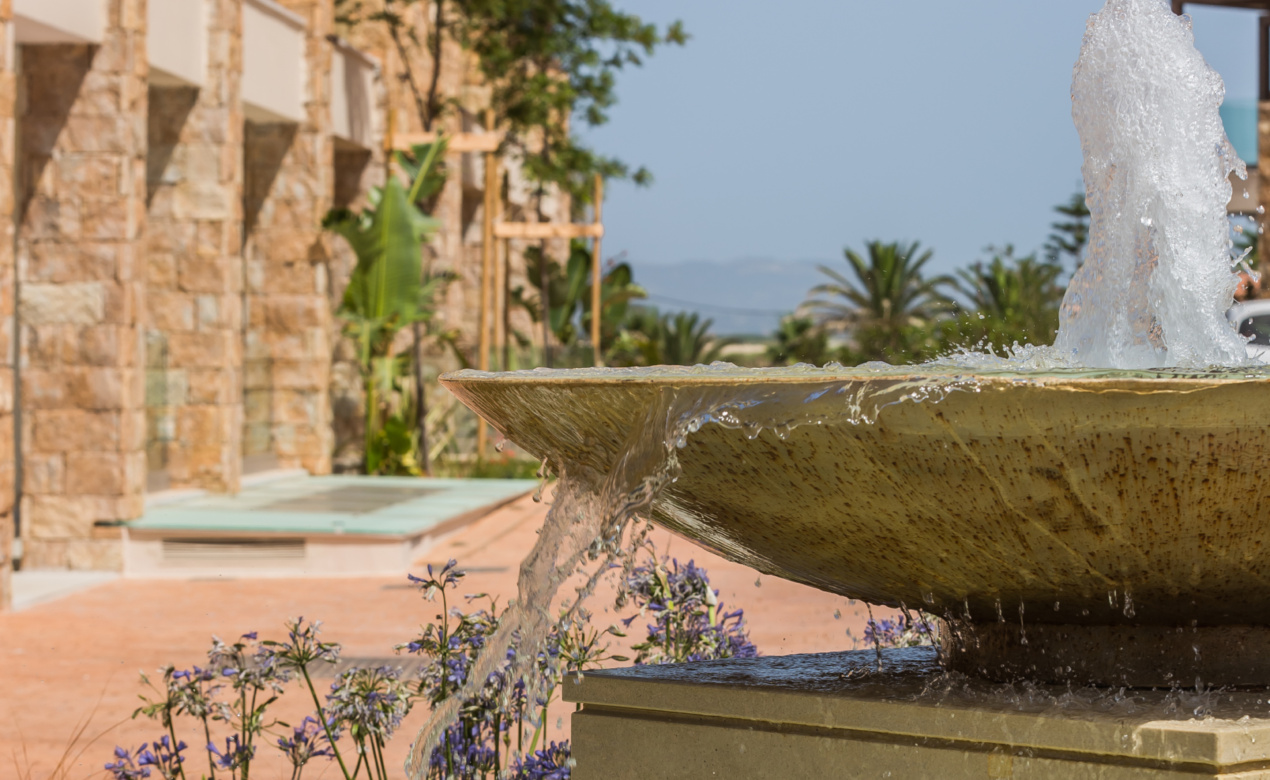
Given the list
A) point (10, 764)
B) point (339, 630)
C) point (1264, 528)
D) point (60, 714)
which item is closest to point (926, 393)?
point (1264, 528)

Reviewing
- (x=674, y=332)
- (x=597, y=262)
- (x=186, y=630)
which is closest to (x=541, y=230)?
(x=597, y=262)

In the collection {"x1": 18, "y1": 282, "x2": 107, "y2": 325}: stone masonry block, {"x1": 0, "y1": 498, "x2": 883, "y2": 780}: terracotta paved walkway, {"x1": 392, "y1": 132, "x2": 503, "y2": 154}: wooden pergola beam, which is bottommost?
{"x1": 0, "y1": 498, "x2": 883, "y2": 780}: terracotta paved walkway

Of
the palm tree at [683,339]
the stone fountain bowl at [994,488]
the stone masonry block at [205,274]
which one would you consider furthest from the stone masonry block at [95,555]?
the palm tree at [683,339]

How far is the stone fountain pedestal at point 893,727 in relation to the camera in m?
1.79

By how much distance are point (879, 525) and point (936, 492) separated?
0.47 feet

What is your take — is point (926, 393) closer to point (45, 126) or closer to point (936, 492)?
point (936, 492)

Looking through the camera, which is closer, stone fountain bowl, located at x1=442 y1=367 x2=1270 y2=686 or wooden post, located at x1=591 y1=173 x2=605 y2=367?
stone fountain bowl, located at x1=442 y1=367 x2=1270 y2=686

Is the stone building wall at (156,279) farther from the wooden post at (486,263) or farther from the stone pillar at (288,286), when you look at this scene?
the wooden post at (486,263)

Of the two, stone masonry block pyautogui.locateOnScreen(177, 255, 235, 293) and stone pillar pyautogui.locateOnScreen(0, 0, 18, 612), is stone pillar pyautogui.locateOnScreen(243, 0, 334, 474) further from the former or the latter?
stone pillar pyautogui.locateOnScreen(0, 0, 18, 612)

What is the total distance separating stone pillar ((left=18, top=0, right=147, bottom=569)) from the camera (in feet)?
28.5

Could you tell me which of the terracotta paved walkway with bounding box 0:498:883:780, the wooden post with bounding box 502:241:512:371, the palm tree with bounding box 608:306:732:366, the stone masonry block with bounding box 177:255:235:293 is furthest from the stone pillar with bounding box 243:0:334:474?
the palm tree with bounding box 608:306:732:366

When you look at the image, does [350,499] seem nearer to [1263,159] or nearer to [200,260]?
[200,260]

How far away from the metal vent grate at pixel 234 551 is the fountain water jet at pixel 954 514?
693cm

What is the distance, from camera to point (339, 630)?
6.61m
